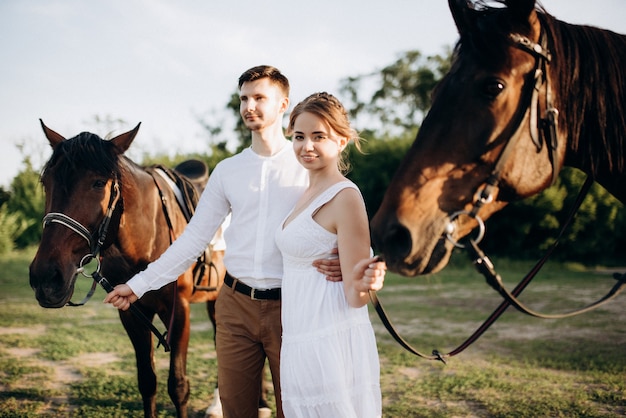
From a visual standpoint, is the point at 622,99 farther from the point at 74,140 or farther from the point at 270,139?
the point at 74,140

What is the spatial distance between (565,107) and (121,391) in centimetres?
449

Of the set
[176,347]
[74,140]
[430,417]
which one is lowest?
[430,417]

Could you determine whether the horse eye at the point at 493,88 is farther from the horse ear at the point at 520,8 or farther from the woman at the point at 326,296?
the woman at the point at 326,296

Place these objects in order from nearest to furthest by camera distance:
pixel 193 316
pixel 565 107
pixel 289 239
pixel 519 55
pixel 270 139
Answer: pixel 519 55
pixel 565 107
pixel 289 239
pixel 270 139
pixel 193 316

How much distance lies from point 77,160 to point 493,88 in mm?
2248

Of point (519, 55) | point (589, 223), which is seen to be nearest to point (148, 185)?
point (519, 55)

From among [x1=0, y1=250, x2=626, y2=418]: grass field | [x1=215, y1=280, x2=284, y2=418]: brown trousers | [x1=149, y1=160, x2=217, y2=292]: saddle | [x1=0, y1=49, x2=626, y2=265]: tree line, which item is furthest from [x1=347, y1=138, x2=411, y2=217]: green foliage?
[x1=215, y1=280, x2=284, y2=418]: brown trousers

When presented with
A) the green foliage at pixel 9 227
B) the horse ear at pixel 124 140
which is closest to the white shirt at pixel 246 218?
the horse ear at pixel 124 140

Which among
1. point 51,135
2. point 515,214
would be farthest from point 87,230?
point 515,214

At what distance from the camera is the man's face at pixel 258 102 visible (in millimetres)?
2502

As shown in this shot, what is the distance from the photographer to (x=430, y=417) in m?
3.80

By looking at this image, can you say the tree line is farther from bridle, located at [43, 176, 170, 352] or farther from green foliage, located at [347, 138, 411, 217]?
bridle, located at [43, 176, 170, 352]

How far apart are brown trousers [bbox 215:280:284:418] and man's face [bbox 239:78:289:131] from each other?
3.06 ft

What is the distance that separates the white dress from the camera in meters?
1.90
